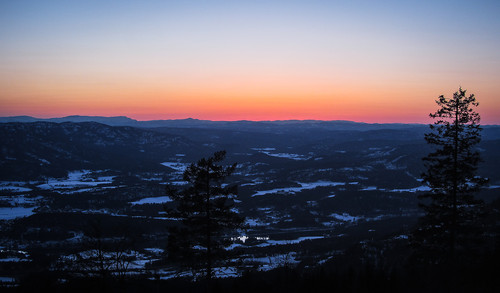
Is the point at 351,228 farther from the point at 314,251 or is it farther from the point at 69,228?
the point at 69,228

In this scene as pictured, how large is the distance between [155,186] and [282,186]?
53.8 meters

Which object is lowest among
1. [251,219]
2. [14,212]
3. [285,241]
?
[251,219]

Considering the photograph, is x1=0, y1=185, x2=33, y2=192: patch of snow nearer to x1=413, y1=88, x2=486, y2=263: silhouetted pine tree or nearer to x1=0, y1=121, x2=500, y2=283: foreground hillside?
x1=0, y1=121, x2=500, y2=283: foreground hillside

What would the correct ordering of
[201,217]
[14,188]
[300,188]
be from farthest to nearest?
1. [14,188]
2. [300,188]
3. [201,217]

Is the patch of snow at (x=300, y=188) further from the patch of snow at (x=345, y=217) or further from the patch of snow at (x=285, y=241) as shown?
the patch of snow at (x=285, y=241)

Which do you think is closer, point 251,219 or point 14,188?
point 251,219

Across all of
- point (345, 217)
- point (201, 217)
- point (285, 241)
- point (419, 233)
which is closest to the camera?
point (201, 217)

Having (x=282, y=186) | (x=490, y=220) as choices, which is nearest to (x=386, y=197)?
(x=282, y=186)

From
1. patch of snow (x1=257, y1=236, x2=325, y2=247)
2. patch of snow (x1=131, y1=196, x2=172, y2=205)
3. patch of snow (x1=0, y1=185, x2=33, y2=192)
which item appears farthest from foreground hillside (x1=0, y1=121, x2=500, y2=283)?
patch of snow (x1=0, y1=185, x2=33, y2=192)

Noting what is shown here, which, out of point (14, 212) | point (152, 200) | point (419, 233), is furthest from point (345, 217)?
point (419, 233)

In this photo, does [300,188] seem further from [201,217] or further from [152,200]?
[201,217]

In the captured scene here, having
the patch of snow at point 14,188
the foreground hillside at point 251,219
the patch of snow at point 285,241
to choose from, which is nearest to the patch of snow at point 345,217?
the foreground hillside at point 251,219

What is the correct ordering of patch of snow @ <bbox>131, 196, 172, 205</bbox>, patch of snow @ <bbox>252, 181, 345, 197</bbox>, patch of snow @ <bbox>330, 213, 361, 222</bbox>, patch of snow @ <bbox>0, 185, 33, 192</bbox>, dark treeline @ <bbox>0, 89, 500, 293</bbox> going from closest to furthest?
dark treeline @ <bbox>0, 89, 500, 293</bbox> < patch of snow @ <bbox>330, 213, 361, 222</bbox> < patch of snow @ <bbox>131, 196, 172, 205</bbox> < patch of snow @ <bbox>252, 181, 345, 197</bbox> < patch of snow @ <bbox>0, 185, 33, 192</bbox>

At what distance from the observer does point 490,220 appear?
187ft
